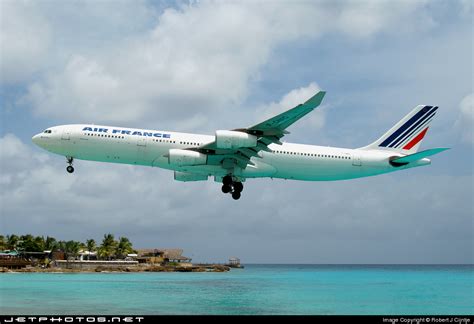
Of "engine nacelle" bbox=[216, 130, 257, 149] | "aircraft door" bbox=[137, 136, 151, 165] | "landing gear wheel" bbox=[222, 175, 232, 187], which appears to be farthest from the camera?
"landing gear wheel" bbox=[222, 175, 232, 187]

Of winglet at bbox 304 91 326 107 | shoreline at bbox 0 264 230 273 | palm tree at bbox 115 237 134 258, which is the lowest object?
shoreline at bbox 0 264 230 273

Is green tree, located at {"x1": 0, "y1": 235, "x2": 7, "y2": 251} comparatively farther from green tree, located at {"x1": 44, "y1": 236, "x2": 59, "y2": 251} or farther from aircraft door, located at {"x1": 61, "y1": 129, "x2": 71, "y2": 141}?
aircraft door, located at {"x1": 61, "y1": 129, "x2": 71, "y2": 141}

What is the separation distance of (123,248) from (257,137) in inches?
5424

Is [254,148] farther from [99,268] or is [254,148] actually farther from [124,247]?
[124,247]

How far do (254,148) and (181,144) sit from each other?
582 centimetres

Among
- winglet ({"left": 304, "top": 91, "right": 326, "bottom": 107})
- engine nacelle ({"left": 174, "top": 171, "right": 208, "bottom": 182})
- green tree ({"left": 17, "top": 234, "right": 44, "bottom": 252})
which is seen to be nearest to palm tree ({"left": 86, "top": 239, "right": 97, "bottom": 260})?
green tree ({"left": 17, "top": 234, "right": 44, "bottom": 252})

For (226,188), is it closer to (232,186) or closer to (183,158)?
(232,186)

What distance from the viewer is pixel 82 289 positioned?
94.2m

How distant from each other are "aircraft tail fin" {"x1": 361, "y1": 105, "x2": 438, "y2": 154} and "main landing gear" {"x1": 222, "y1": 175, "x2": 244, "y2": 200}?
40.3ft

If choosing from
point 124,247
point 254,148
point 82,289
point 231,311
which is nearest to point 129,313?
point 231,311

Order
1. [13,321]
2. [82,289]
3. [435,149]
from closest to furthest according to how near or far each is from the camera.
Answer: [13,321], [435,149], [82,289]

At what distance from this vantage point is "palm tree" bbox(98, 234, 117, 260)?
17350 cm

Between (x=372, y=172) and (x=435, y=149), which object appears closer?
(x=435, y=149)

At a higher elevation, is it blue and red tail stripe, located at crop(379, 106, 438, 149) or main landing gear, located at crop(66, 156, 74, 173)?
blue and red tail stripe, located at crop(379, 106, 438, 149)
